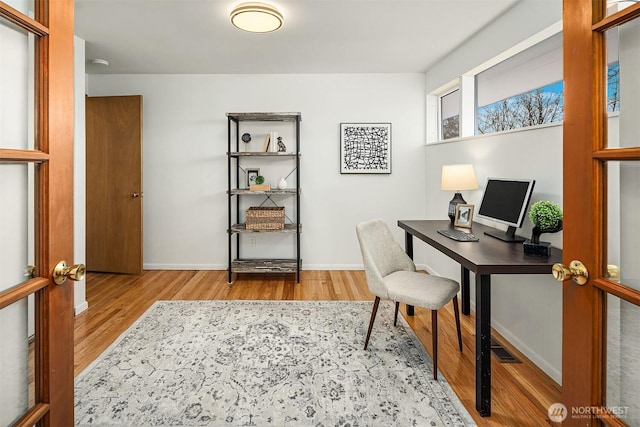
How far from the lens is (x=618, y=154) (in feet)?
2.65

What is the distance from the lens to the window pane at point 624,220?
81 cm

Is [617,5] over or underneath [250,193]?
over

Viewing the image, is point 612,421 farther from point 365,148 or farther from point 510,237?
point 365,148

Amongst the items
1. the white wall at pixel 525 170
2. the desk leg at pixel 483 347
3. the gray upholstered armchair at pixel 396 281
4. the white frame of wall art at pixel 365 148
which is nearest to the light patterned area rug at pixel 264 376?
the desk leg at pixel 483 347

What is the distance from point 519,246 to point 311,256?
108 inches

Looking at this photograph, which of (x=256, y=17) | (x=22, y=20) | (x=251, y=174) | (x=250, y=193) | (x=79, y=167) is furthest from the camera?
(x=251, y=174)

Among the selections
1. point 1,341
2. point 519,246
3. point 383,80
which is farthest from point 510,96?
point 1,341

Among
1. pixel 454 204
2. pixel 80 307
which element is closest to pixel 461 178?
pixel 454 204

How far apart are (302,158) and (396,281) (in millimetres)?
2480

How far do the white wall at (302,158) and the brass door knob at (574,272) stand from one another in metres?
3.52

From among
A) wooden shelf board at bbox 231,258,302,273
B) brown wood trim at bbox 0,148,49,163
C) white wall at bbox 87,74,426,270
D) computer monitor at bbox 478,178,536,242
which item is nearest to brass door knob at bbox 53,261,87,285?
brown wood trim at bbox 0,148,49,163

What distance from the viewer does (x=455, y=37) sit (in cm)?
321

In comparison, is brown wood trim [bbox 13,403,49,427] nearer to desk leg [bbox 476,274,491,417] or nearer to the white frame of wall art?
desk leg [bbox 476,274,491,417]

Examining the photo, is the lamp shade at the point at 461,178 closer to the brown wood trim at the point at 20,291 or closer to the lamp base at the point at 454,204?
the lamp base at the point at 454,204
